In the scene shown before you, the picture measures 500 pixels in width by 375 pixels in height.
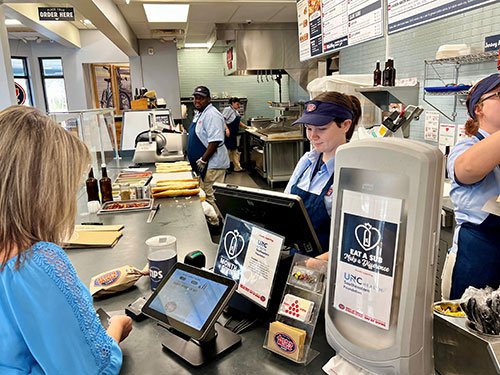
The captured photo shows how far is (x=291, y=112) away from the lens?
8.13m

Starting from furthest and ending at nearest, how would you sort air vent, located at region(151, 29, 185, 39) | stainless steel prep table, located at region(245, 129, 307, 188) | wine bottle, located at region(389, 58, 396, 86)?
air vent, located at region(151, 29, 185, 39) < stainless steel prep table, located at region(245, 129, 307, 188) < wine bottle, located at region(389, 58, 396, 86)

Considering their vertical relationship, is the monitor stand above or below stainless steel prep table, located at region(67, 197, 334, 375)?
above

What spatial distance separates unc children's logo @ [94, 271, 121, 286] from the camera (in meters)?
1.53

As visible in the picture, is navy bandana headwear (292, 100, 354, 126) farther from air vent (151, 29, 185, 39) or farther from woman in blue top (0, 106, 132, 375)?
air vent (151, 29, 185, 39)

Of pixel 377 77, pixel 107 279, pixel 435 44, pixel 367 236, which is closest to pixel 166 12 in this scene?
pixel 377 77

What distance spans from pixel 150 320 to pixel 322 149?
1.07 meters

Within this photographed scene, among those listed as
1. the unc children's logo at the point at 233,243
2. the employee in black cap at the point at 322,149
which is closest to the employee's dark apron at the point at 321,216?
the employee in black cap at the point at 322,149

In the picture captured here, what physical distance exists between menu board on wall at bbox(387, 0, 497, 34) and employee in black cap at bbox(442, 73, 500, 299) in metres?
0.64

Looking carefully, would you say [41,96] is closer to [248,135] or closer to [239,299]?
[248,135]

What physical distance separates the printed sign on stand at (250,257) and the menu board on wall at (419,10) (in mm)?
1730

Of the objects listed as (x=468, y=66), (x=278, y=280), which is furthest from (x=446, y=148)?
(x=278, y=280)

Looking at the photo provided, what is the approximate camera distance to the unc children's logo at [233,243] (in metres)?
1.27

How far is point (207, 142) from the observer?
4840mm

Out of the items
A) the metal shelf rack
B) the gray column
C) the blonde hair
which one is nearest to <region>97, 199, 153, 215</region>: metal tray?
the blonde hair
